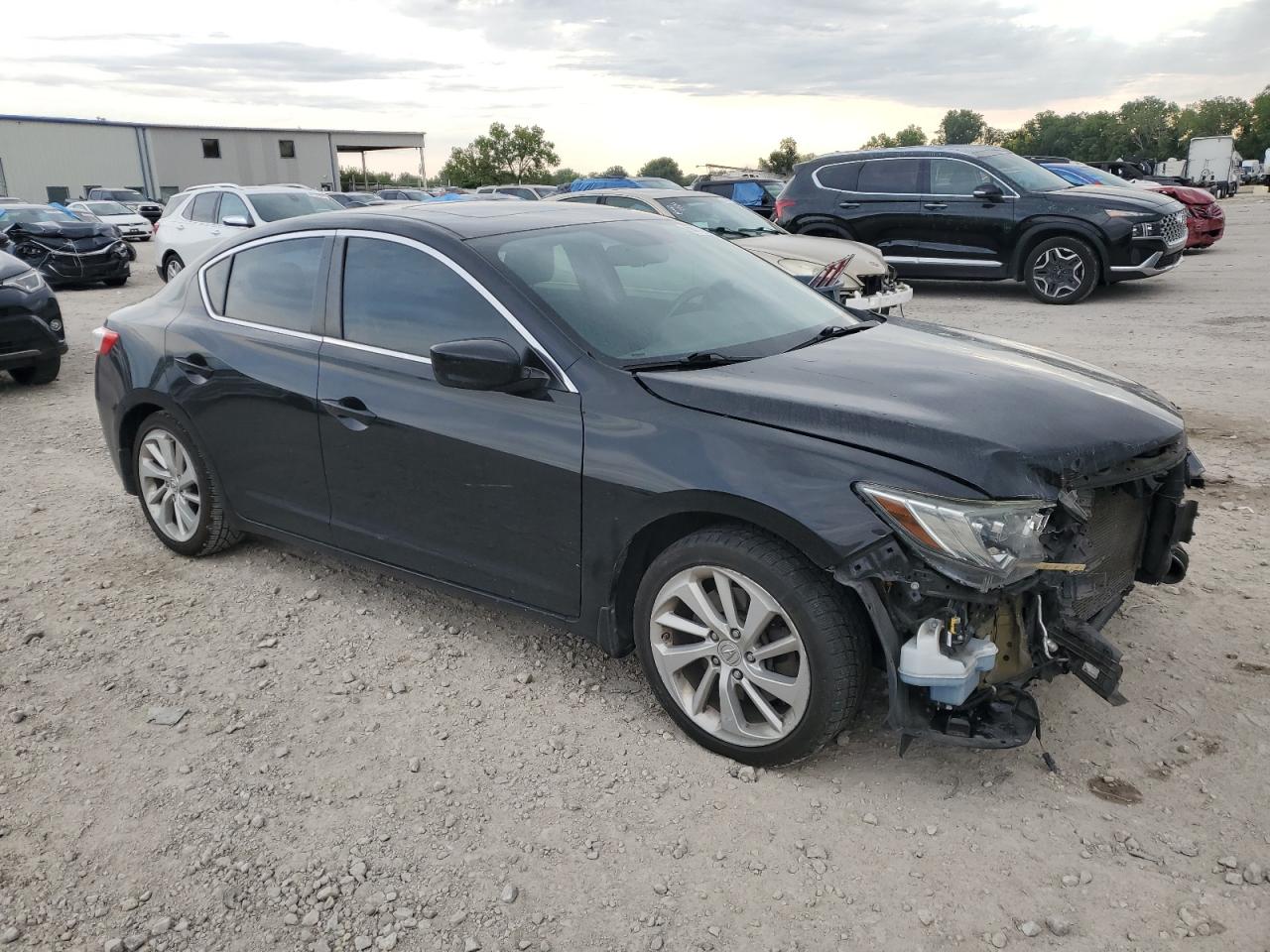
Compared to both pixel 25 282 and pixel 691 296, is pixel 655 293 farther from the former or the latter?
pixel 25 282

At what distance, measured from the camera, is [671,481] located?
3047 millimetres

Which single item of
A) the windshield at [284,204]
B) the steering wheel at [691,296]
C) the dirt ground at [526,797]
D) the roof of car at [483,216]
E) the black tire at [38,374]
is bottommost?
the black tire at [38,374]

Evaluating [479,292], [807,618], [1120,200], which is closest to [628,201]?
[1120,200]

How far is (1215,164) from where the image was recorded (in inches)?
1925

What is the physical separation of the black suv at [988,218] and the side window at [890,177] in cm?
1

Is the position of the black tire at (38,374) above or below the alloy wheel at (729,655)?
below

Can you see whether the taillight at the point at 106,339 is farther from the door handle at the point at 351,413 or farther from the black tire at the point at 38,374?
the black tire at the point at 38,374

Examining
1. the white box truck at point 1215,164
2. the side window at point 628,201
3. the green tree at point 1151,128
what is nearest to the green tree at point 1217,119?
the green tree at point 1151,128

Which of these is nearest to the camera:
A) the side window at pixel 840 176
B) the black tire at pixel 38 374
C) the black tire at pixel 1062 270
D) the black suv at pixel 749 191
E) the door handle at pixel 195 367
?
the door handle at pixel 195 367

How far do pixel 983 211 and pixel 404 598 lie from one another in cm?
1061

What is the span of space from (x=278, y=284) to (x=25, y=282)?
233 inches

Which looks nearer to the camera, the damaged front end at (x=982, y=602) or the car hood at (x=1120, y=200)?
the damaged front end at (x=982, y=602)

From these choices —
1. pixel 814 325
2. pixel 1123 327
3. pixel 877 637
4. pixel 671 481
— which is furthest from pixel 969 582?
pixel 1123 327

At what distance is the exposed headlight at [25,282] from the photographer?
28.2ft
